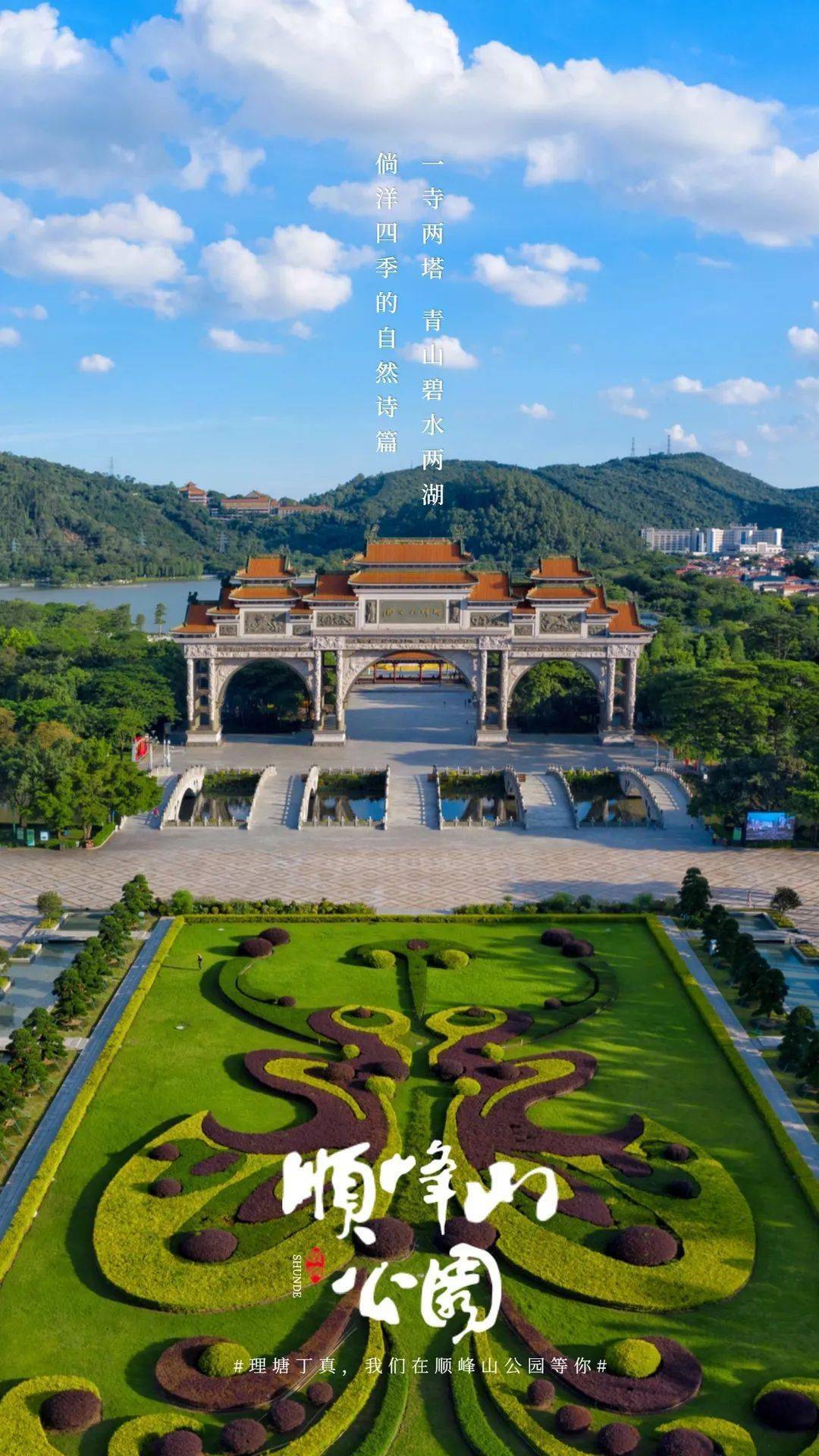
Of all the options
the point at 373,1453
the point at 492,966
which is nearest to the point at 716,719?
the point at 492,966

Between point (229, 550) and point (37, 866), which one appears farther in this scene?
point (229, 550)

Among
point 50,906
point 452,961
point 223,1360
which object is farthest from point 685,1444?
point 50,906

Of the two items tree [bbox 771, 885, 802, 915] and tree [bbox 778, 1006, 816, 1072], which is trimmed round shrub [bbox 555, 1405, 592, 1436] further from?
tree [bbox 771, 885, 802, 915]

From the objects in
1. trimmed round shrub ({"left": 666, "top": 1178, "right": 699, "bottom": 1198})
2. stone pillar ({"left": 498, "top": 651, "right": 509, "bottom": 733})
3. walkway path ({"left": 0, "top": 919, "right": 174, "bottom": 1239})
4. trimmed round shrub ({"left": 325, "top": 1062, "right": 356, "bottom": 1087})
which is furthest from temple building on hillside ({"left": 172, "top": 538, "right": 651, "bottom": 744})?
trimmed round shrub ({"left": 666, "top": 1178, "right": 699, "bottom": 1198})

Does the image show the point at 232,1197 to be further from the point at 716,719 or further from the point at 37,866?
the point at 716,719

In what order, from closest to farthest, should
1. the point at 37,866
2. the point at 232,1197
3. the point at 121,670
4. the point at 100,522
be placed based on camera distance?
the point at 232,1197
the point at 37,866
the point at 121,670
the point at 100,522

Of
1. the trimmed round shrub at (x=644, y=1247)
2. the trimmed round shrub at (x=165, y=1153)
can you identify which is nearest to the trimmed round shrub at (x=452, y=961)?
the trimmed round shrub at (x=165, y=1153)
